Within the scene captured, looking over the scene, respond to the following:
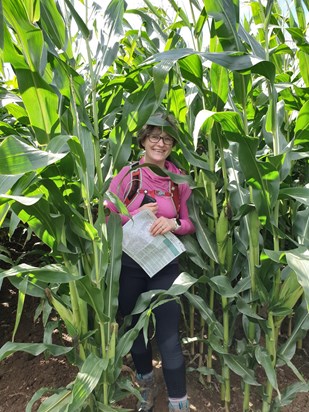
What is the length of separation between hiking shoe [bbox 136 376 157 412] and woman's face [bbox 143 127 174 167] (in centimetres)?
101

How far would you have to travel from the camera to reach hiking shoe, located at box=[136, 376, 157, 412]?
5.61ft

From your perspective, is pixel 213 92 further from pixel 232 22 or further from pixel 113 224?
pixel 113 224

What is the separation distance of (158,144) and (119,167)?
0.26m

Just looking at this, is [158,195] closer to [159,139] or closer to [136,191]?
[136,191]

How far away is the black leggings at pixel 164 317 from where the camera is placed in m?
1.61

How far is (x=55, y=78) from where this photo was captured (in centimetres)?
122

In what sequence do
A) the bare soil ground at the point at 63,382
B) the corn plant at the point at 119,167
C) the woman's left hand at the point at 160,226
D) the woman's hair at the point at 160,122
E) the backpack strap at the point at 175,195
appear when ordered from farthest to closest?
the bare soil ground at the point at 63,382 < the backpack strap at the point at 175,195 < the woman's left hand at the point at 160,226 < the woman's hair at the point at 160,122 < the corn plant at the point at 119,167

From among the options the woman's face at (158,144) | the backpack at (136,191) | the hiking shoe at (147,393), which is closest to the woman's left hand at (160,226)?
the backpack at (136,191)

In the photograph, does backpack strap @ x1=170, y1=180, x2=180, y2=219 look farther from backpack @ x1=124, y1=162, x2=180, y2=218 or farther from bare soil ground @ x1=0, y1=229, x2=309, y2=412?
bare soil ground @ x1=0, y1=229, x2=309, y2=412

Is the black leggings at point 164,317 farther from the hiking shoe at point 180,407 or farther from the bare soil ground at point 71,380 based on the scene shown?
the bare soil ground at point 71,380

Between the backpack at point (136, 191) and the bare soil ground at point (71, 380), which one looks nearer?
the backpack at point (136, 191)

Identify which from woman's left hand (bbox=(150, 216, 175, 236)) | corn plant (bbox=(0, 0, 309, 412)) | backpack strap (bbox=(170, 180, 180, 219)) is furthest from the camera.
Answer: backpack strap (bbox=(170, 180, 180, 219))

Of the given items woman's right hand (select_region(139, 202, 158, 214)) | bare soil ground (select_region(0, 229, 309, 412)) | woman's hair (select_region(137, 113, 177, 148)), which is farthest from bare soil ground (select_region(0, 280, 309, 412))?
woman's hair (select_region(137, 113, 177, 148))

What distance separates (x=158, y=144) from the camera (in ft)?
5.16
